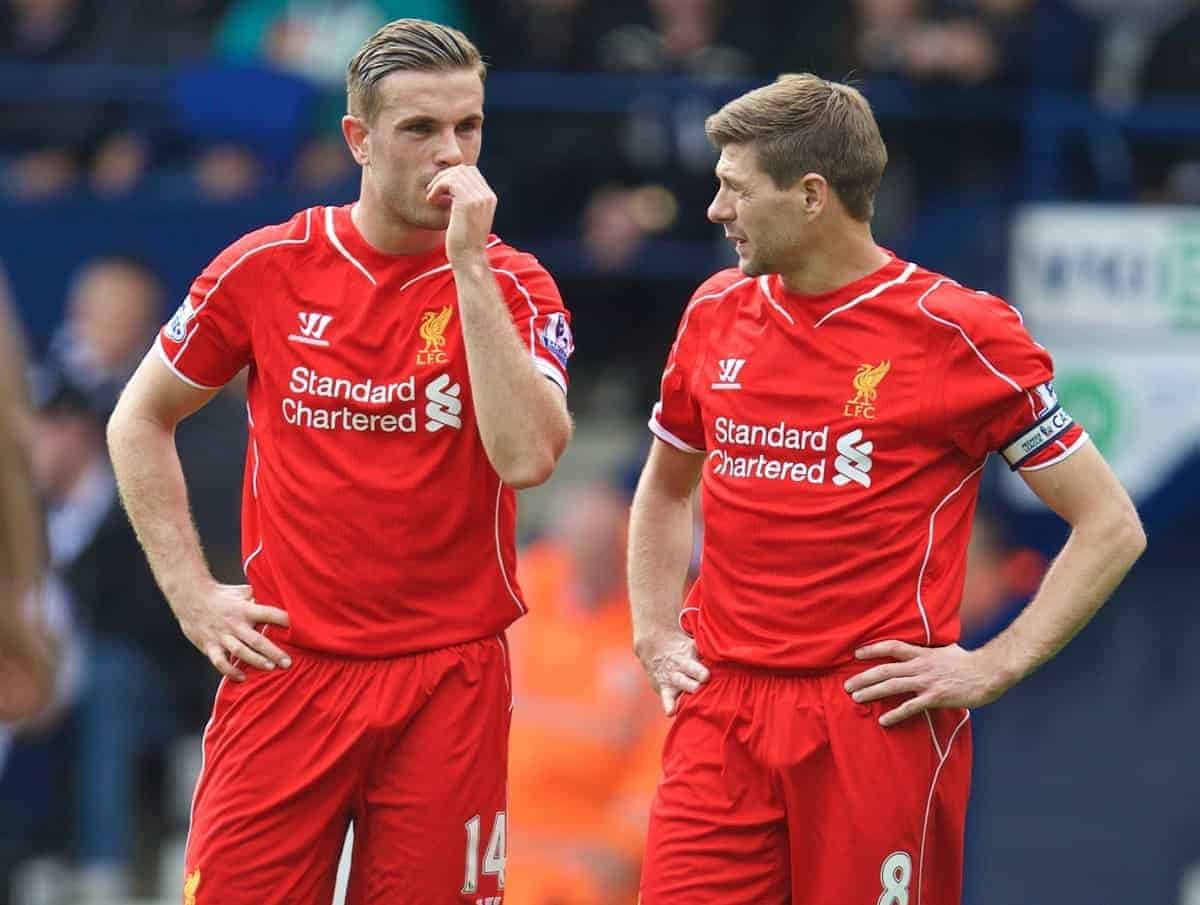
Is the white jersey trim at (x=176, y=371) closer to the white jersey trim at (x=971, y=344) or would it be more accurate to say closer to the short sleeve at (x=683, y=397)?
the short sleeve at (x=683, y=397)

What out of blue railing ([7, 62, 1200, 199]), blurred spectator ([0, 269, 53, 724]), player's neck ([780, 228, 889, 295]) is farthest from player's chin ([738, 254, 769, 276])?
blue railing ([7, 62, 1200, 199])

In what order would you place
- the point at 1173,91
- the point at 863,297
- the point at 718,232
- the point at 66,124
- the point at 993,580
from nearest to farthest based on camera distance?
the point at 863,297 < the point at 993,580 < the point at 1173,91 < the point at 718,232 < the point at 66,124

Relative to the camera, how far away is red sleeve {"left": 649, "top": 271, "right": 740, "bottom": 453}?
5.35 m

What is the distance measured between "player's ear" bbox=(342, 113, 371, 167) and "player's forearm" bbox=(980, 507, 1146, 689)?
1767mm

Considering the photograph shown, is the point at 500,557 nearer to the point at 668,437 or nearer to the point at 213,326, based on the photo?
the point at 668,437

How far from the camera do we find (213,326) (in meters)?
5.28

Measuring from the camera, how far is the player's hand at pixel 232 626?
515 centimetres

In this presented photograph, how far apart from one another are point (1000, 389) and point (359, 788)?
166 cm

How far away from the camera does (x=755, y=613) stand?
16.9ft

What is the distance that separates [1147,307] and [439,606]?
489 cm

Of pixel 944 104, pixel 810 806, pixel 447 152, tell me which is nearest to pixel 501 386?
pixel 447 152

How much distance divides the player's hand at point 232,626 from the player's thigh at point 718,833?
0.93 metres

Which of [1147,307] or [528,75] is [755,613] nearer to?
[1147,307]

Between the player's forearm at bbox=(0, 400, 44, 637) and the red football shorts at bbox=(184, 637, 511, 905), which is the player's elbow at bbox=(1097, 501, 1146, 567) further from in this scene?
the player's forearm at bbox=(0, 400, 44, 637)
